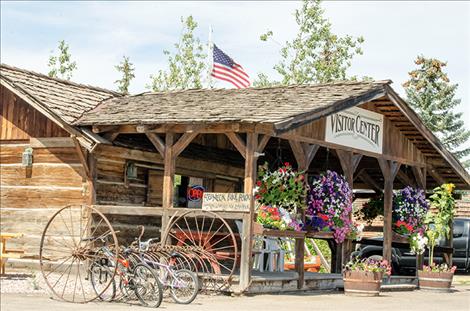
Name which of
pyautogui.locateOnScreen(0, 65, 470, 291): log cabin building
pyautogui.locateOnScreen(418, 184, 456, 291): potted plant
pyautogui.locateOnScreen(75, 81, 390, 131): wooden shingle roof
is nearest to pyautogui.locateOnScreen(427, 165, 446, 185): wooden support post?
pyautogui.locateOnScreen(0, 65, 470, 291): log cabin building

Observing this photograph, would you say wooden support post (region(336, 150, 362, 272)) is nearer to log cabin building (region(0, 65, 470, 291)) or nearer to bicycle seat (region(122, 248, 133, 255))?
log cabin building (region(0, 65, 470, 291))

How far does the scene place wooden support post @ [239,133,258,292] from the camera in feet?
51.9

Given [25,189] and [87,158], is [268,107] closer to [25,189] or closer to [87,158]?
[87,158]

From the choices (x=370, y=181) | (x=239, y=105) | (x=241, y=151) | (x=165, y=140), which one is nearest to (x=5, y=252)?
(x=165, y=140)

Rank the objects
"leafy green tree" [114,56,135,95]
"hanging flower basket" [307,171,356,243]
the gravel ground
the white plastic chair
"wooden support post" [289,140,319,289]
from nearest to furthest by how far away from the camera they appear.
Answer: the gravel ground
"wooden support post" [289,140,319,289]
"hanging flower basket" [307,171,356,243]
the white plastic chair
"leafy green tree" [114,56,135,95]

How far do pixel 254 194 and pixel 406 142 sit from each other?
23.1ft

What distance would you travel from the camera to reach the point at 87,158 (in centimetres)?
1877

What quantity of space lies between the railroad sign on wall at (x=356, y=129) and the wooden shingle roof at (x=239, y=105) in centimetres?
64

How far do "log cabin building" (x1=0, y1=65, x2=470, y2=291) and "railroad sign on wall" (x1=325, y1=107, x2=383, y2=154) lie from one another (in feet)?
0.08

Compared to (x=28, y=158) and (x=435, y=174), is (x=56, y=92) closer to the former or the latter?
(x=28, y=158)

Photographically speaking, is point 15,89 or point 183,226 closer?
point 15,89

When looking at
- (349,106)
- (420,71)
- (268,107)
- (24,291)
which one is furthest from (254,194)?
(420,71)

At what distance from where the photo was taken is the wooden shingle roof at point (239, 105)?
1622 centimetres

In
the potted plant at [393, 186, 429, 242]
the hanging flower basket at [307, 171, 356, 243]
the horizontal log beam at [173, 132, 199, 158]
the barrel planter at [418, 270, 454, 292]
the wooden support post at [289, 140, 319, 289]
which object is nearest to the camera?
the horizontal log beam at [173, 132, 199, 158]
